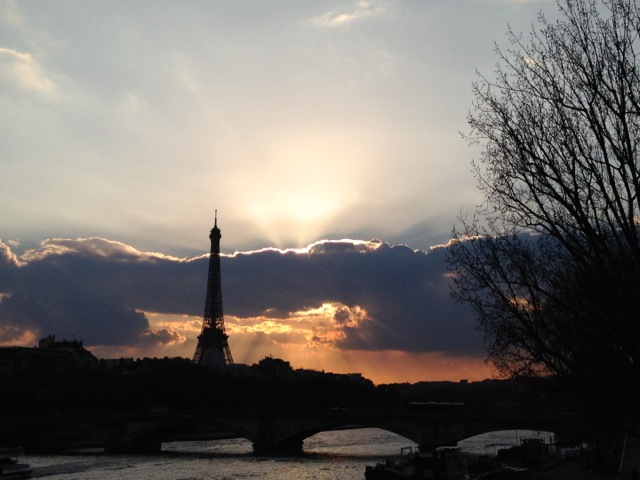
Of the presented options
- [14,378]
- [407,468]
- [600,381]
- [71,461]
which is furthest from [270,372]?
[600,381]

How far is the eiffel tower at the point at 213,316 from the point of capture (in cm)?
10206

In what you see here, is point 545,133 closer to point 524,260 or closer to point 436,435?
point 524,260

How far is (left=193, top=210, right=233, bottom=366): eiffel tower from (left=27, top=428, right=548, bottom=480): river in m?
42.1

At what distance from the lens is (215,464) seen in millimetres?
44312

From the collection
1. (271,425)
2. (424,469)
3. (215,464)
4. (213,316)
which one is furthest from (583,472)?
(213,316)

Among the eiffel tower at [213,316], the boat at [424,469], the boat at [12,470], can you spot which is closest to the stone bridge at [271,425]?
the boat at [424,469]

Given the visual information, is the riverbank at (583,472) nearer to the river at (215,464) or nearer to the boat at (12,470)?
the river at (215,464)

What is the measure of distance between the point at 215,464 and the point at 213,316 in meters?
61.5

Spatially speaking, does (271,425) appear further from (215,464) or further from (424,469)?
(424,469)

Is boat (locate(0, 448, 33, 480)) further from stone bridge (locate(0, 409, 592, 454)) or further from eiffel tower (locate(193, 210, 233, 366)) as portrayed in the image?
eiffel tower (locate(193, 210, 233, 366))

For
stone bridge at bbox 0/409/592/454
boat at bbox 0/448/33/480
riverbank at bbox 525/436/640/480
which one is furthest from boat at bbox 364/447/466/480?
boat at bbox 0/448/33/480

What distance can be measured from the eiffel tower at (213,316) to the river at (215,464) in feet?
138

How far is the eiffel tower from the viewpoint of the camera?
10206cm

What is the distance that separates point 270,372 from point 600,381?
127 meters
